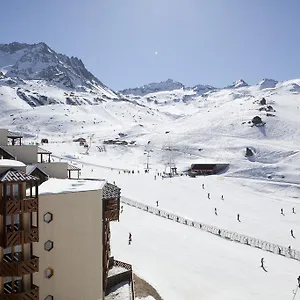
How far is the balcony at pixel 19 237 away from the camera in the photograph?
15.9 m

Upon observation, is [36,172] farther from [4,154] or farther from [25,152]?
[25,152]

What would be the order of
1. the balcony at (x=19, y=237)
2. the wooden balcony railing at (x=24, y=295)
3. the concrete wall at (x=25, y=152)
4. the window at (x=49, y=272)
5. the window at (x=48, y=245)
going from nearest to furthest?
the balcony at (x=19, y=237) < the wooden balcony railing at (x=24, y=295) < the window at (x=48, y=245) < the window at (x=49, y=272) < the concrete wall at (x=25, y=152)

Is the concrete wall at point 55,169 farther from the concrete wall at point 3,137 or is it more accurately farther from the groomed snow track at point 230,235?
the groomed snow track at point 230,235

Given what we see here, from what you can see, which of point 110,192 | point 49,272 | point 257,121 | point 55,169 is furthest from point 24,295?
point 257,121

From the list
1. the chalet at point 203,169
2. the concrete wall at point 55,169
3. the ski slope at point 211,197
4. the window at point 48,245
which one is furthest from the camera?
the chalet at point 203,169

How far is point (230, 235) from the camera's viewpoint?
39.3 metres

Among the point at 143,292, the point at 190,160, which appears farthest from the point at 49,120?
the point at 143,292

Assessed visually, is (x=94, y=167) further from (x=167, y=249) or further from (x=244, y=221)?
(x=167, y=249)

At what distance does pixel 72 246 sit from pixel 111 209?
434 centimetres

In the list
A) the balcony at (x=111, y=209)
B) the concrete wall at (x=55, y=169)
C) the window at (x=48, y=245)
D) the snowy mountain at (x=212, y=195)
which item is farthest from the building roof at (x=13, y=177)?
the snowy mountain at (x=212, y=195)

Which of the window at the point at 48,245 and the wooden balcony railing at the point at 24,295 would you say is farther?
the window at the point at 48,245

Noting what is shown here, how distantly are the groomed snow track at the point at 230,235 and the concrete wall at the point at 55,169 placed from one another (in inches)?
776

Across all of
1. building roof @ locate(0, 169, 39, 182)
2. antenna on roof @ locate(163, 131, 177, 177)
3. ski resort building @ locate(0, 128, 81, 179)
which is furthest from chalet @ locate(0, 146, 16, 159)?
antenna on roof @ locate(163, 131, 177, 177)

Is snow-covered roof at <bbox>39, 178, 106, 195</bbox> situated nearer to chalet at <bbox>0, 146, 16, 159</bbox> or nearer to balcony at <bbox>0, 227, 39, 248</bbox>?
balcony at <bbox>0, 227, 39, 248</bbox>
